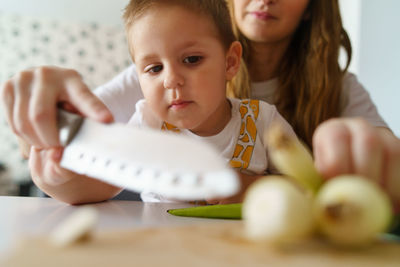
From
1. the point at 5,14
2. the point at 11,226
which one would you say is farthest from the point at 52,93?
the point at 5,14

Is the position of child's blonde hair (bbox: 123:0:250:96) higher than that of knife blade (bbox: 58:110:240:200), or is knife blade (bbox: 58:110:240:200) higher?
child's blonde hair (bbox: 123:0:250:96)

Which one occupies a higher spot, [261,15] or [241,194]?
[261,15]

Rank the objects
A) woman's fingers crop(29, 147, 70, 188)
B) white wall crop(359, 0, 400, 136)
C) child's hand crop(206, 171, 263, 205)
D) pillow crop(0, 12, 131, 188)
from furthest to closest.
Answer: pillow crop(0, 12, 131, 188)
white wall crop(359, 0, 400, 136)
child's hand crop(206, 171, 263, 205)
woman's fingers crop(29, 147, 70, 188)

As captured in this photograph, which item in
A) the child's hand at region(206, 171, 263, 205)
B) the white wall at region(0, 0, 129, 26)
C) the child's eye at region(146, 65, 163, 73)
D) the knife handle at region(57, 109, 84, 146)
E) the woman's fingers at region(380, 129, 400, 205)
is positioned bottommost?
the child's hand at region(206, 171, 263, 205)

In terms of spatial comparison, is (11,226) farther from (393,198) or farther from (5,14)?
(5,14)

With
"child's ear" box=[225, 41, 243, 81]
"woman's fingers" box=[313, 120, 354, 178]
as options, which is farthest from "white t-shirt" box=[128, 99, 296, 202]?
"woman's fingers" box=[313, 120, 354, 178]

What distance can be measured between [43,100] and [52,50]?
524 centimetres

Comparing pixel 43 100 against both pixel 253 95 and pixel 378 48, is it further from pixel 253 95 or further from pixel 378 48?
pixel 378 48

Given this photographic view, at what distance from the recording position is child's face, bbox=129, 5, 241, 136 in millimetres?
799

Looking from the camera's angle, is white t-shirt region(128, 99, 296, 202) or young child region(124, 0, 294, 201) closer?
young child region(124, 0, 294, 201)

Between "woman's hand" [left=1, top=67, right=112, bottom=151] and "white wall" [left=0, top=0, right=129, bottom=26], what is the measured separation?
14.8 ft

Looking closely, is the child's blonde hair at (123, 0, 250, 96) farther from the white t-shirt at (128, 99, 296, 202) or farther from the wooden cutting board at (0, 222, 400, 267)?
the wooden cutting board at (0, 222, 400, 267)

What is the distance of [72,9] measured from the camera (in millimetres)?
4961

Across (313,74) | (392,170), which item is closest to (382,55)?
(313,74)
